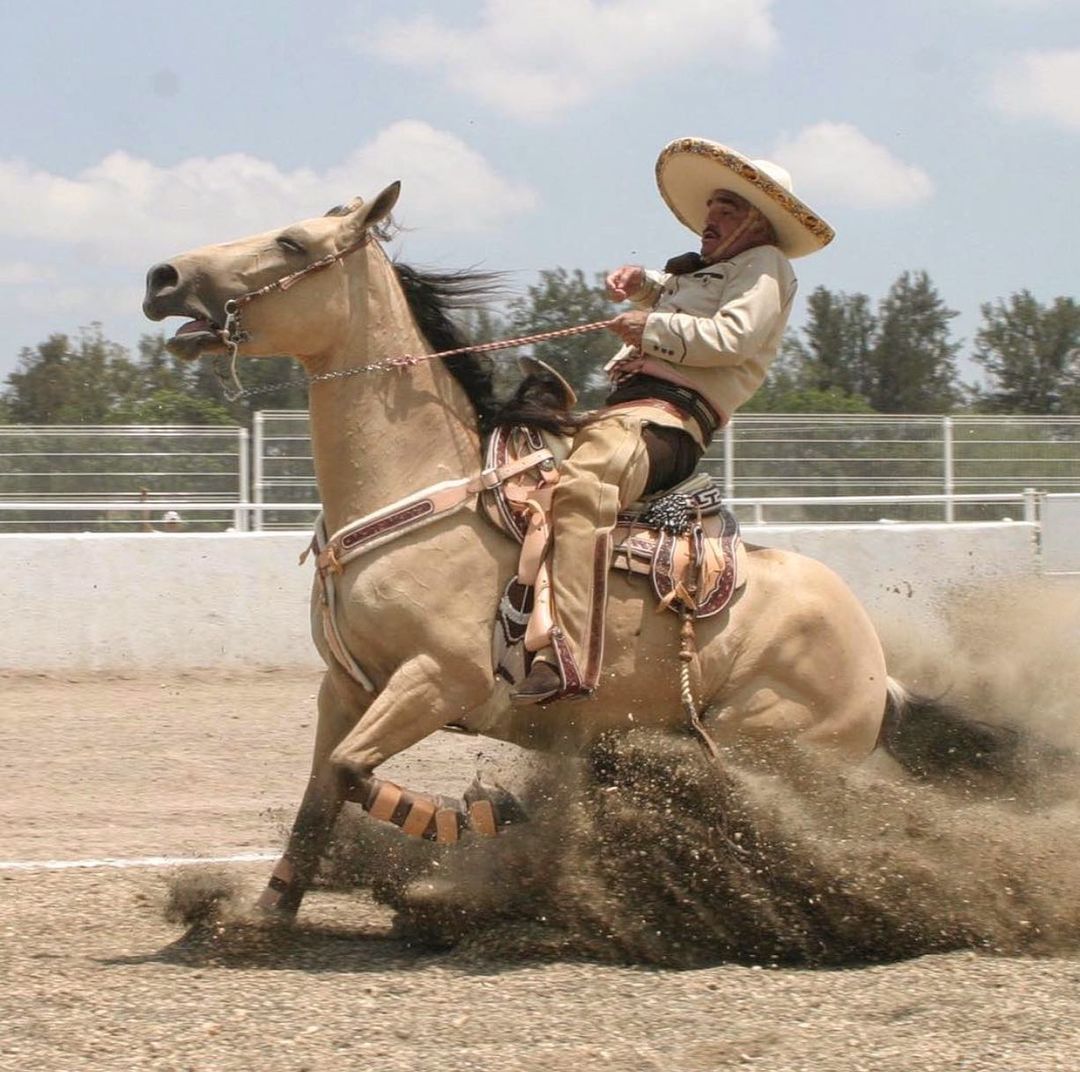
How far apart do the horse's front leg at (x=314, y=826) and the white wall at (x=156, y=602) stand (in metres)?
5.97

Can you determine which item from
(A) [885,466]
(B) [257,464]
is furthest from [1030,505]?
(B) [257,464]

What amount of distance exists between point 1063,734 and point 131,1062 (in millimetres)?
3530

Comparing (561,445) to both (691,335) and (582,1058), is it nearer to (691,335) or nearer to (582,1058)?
(691,335)

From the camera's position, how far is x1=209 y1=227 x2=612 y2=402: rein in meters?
4.85

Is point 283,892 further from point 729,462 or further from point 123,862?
point 729,462

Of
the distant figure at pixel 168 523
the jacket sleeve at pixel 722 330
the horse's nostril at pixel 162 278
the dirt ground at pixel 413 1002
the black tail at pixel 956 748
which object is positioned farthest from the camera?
the distant figure at pixel 168 523

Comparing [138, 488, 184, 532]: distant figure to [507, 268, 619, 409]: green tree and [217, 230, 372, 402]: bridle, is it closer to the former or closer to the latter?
[507, 268, 619, 409]: green tree

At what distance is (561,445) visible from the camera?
5.20 meters

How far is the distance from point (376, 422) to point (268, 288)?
1.67 ft

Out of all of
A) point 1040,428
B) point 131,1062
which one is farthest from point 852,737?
point 1040,428

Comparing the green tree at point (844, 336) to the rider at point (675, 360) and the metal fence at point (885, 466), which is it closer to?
the metal fence at point (885, 466)

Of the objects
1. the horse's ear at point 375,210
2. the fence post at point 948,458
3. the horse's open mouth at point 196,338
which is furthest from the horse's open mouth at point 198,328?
the fence post at point 948,458

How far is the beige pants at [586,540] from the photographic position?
4902 mm

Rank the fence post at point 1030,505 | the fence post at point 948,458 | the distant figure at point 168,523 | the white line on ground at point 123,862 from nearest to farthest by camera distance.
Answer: the white line on ground at point 123,862 < the distant figure at point 168,523 < the fence post at point 1030,505 < the fence post at point 948,458
